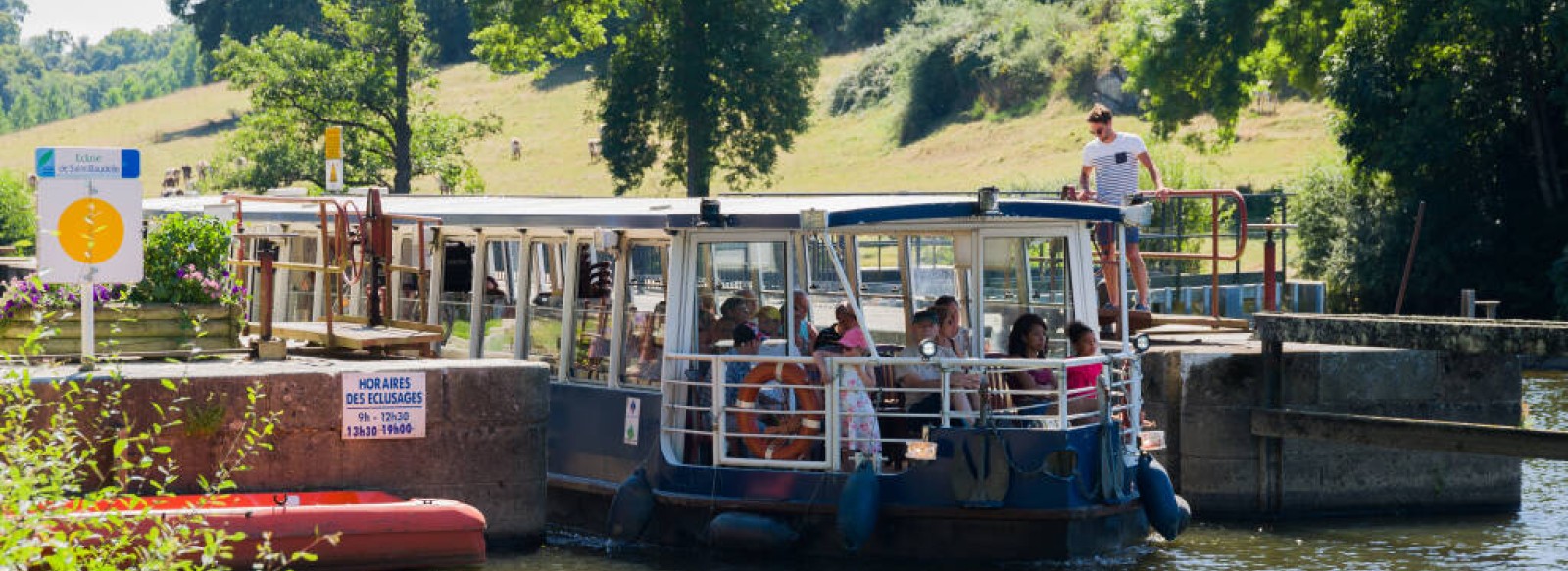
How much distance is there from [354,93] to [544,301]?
101ft

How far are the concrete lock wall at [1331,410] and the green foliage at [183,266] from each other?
7.54 m

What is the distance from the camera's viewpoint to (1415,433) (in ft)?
53.1

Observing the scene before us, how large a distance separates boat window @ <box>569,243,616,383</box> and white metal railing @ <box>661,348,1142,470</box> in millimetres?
1343

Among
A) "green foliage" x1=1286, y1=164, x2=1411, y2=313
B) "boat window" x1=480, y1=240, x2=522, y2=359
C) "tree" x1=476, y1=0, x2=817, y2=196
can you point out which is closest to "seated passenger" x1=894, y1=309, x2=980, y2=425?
"boat window" x1=480, y1=240, x2=522, y2=359

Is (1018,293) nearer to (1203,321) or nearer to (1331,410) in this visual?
(1331,410)

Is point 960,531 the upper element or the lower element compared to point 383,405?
lower

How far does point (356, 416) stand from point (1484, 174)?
89.1ft

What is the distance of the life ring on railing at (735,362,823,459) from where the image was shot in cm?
1427

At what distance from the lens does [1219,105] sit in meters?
45.5

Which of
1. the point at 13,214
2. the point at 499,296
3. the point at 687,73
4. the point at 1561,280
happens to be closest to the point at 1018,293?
the point at 499,296

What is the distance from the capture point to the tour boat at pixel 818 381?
45.3 feet

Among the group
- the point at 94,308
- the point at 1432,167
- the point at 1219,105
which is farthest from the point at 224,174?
the point at 94,308

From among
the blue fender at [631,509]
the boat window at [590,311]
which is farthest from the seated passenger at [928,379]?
the boat window at [590,311]

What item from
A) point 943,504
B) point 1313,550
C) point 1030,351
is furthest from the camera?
point 1313,550
